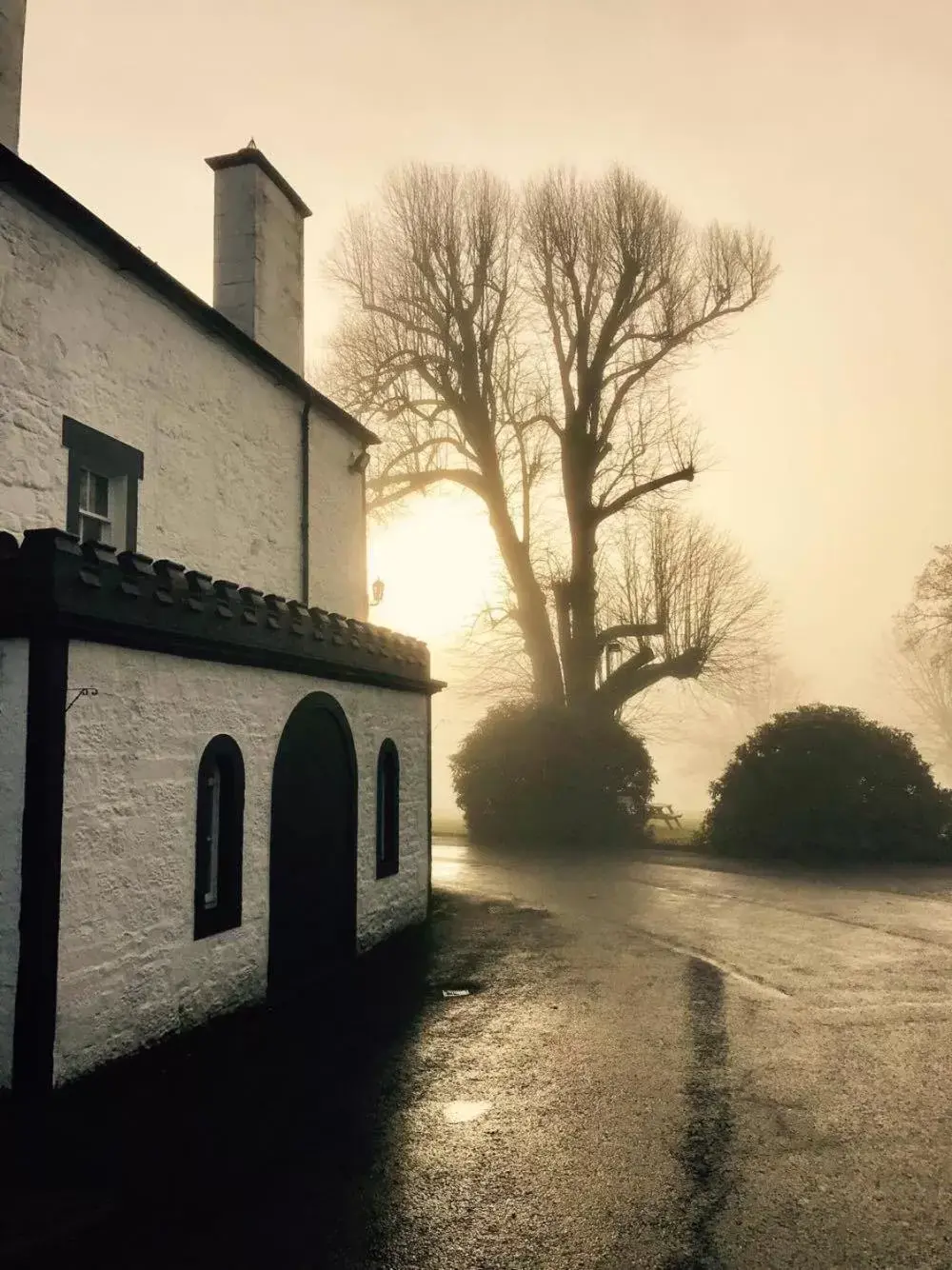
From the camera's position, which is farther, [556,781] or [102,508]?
[556,781]

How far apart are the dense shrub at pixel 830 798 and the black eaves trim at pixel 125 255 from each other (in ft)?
41.0

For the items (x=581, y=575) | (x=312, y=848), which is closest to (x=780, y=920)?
(x=312, y=848)

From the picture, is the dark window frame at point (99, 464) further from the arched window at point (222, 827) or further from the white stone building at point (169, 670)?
the arched window at point (222, 827)

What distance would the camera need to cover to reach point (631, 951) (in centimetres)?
1035

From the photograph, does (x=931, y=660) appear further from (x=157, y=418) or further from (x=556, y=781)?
A: (x=157, y=418)

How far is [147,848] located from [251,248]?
9.01 metres

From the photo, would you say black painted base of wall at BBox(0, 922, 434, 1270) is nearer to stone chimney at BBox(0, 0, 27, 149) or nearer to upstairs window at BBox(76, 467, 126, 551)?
upstairs window at BBox(76, 467, 126, 551)

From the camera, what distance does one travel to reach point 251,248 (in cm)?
1260

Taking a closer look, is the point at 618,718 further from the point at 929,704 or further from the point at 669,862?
the point at 929,704

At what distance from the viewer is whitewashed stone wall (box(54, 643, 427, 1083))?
20.2 feet

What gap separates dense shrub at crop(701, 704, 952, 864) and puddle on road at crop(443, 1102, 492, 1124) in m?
13.6

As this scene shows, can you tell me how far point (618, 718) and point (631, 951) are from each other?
12566 mm

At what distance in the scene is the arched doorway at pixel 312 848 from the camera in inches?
335

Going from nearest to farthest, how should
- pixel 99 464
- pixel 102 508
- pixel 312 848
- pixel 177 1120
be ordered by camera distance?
pixel 177 1120 < pixel 99 464 < pixel 102 508 < pixel 312 848
